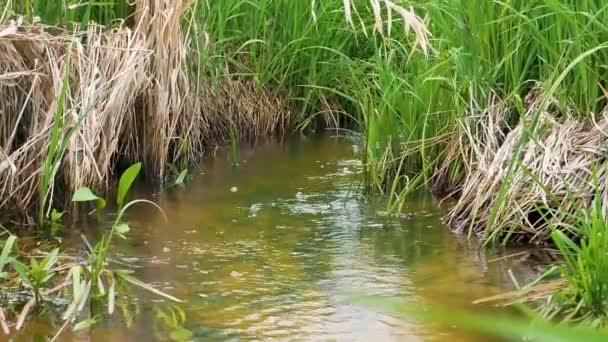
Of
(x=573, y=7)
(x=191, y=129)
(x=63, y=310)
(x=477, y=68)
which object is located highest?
(x=573, y=7)

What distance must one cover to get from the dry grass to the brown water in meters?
0.23

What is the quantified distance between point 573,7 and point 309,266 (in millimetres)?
1191

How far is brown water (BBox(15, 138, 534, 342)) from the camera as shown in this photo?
7.07ft

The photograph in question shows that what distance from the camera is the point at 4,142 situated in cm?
297

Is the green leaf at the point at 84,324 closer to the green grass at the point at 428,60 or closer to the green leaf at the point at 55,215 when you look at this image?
the green leaf at the point at 55,215

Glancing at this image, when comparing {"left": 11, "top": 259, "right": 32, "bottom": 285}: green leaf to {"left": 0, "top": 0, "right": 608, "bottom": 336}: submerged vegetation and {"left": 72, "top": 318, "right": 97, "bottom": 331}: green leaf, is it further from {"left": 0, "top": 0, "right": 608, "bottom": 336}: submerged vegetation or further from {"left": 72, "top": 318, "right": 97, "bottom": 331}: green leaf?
{"left": 72, "top": 318, "right": 97, "bottom": 331}: green leaf

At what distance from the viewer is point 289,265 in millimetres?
2711

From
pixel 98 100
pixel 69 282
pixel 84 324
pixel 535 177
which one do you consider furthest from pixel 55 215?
pixel 535 177

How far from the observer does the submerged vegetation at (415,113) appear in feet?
9.09

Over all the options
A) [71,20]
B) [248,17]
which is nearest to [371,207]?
[71,20]

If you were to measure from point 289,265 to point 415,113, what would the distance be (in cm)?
117

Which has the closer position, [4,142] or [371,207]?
[4,142]

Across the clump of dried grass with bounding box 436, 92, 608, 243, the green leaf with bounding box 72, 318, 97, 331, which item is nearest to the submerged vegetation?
the clump of dried grass with bounding box 436, 92, 608, 243

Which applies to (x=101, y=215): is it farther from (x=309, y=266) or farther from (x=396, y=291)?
(x=396, y=291)
